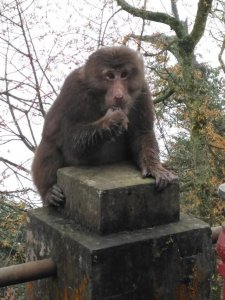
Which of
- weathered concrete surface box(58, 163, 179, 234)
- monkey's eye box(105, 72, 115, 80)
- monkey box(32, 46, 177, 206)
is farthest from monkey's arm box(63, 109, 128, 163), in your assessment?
weathered concrete surface box(58, 163, 179, 234)

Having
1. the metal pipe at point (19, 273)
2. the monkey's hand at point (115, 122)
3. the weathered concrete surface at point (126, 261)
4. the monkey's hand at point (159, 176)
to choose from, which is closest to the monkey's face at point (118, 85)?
the monkey's hand at point (115, 122)

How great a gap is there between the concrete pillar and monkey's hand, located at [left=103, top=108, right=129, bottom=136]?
0.49 metres

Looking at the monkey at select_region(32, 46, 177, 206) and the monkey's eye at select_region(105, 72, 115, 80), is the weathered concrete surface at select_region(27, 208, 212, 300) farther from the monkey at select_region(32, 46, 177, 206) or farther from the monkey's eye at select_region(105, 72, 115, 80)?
the monkey's eye at select_region(105, 72, 115, 80)

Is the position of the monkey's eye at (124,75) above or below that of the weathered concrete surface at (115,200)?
above

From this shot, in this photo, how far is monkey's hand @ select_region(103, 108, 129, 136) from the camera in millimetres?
2564

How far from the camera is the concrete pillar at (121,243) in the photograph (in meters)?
1.80

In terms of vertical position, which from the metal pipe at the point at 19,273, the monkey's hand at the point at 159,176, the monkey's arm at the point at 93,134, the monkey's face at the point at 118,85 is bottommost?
the metal pipe at the point at 19,273

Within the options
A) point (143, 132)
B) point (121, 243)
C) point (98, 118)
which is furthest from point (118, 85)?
point (121, 243)

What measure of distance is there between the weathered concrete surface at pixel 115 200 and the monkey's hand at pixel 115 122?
Result: 1.54ft

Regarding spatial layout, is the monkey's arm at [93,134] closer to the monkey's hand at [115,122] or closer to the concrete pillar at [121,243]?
the monkey's hand at [115,122]

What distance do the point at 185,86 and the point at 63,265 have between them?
4029 millimetres

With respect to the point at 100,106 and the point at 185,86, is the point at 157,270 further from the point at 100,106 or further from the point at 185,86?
the point at 185,86

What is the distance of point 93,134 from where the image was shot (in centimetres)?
273

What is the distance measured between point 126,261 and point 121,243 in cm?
7
